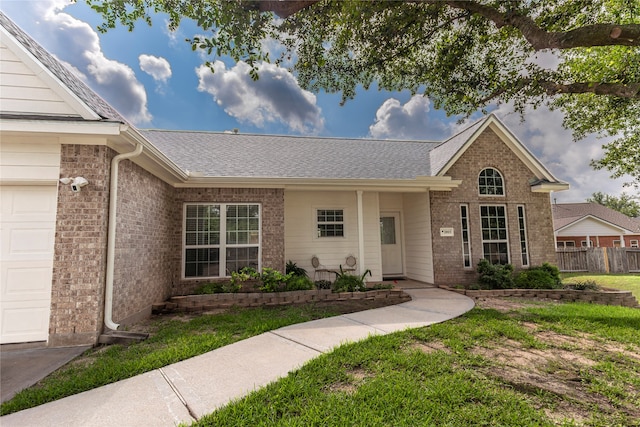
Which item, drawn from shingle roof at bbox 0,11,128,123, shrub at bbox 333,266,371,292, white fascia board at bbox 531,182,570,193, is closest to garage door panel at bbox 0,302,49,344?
shingle roof at bbox 0,11,128,123

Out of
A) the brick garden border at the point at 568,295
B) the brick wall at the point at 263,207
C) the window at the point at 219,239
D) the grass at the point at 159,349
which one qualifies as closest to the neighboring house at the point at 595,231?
the brick garden border at the point at 568,295

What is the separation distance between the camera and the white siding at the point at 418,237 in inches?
385

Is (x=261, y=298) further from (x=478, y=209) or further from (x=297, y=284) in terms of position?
(x=478, y=209)

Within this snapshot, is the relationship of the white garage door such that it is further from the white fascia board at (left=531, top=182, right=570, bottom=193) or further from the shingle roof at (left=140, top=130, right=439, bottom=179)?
the white fascia board at (left=531, top=182, right=570, bottom=193)

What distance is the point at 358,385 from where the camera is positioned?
304 centimetres

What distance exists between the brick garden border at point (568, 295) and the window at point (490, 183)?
11.1 feet

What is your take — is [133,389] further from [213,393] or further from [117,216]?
[117,216]

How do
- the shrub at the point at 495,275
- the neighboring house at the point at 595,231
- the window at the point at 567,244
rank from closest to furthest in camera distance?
the shrub at the point at 495,275 → the neighboring house at the point at 595,231 → the window at the point at 567,244

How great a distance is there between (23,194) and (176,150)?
5.59m

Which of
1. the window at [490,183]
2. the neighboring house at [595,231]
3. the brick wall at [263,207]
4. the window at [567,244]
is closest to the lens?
the brick wall at [263,207]

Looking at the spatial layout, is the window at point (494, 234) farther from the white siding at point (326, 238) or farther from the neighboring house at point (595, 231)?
the neighboring house at point (595, 231)

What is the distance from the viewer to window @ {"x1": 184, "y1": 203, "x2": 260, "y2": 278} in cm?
820

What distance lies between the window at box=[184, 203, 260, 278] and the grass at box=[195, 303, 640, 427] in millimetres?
5085

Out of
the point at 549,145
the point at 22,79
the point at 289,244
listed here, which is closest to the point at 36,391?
the point at 22,79
